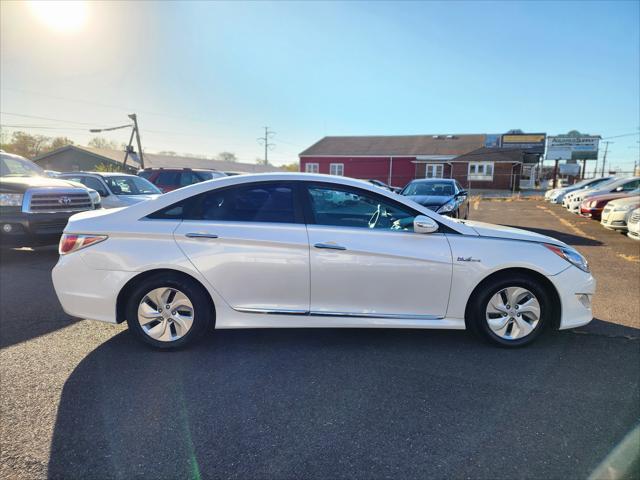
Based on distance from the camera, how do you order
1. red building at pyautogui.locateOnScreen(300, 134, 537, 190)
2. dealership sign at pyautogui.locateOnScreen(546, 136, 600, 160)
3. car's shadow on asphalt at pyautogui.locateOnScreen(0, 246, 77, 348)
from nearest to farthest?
1. car's shadow on asphalt at pyautogui.locateOnScreen(0, 246, 77, 348)
2. red building at pyautogui.locateOnScreen(300, 134, 537, 190)
3. dealership sign at pyautogui.locateOnScreen(546, 136, 600, 160)

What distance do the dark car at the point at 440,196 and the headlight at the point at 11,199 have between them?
8555 mm

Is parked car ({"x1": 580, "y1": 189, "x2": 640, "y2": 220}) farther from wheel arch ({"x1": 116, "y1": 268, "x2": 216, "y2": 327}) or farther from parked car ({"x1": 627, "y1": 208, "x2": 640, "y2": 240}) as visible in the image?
wheel arch ({"x1": 116, "y1": 268, "x2": 216, "y2": 327})

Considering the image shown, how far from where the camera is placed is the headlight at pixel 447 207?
32.8ft

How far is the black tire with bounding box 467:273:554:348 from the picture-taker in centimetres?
364

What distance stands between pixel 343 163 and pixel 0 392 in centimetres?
3974

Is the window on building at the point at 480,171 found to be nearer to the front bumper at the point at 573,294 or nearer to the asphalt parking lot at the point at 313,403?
the asphalt parking lot at the point at 313,403

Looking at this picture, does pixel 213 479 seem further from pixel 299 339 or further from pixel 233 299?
pixel 299 339

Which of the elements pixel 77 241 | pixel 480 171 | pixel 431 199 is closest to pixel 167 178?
pixel 431 199

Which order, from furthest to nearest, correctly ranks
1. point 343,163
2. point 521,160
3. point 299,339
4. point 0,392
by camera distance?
point 343,163, point 521,160, point 299,339, point 0,392

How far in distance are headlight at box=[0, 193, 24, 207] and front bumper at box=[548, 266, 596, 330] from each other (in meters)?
8.17

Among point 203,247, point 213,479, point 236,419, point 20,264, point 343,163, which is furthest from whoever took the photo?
point 343,163

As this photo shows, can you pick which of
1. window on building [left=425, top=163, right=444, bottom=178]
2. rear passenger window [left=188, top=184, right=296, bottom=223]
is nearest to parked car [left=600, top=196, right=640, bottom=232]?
rear passenger window [left=188, top=184, right=296, bottom=223]

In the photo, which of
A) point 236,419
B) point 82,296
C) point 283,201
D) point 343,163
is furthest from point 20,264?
point 343,163

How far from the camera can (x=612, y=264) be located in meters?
7.56
